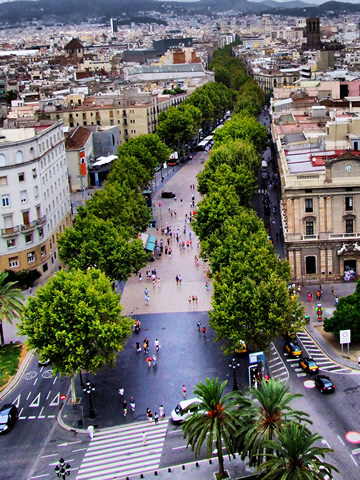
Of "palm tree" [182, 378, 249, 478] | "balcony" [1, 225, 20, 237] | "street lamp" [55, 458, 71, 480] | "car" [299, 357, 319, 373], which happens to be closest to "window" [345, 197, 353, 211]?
"car" [299, 357, 319, 373]

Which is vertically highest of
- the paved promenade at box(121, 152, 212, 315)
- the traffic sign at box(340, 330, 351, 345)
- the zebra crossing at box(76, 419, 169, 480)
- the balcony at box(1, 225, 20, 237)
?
the balcony at box(1, 225, 20, 237)

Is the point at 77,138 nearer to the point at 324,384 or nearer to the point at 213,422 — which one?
the point at 324,384

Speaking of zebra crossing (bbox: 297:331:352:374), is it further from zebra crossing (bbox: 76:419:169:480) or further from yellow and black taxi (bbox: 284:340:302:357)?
zebra crossing (bbox: 76:419:169:480)

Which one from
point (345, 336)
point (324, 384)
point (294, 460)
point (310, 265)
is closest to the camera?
point (294, 460)

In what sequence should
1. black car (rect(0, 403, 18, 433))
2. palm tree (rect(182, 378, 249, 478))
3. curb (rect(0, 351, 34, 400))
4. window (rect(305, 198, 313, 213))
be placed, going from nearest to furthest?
palm tree (rect(182, 378, 249, 478)) < black car (rect(0, 403, 18, 433)) < curb (rect(0, 351, 34, 400)) < window (rect(305, 198, 313, 213))

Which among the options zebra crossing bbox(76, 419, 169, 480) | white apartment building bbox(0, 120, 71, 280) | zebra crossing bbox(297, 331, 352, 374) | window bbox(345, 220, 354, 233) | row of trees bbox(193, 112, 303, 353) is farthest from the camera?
white apartment building bbox(0, 120, 71, 280)

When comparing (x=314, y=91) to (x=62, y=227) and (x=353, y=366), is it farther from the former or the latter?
(x=353, y=366)

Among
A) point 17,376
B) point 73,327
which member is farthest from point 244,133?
point 73,327
